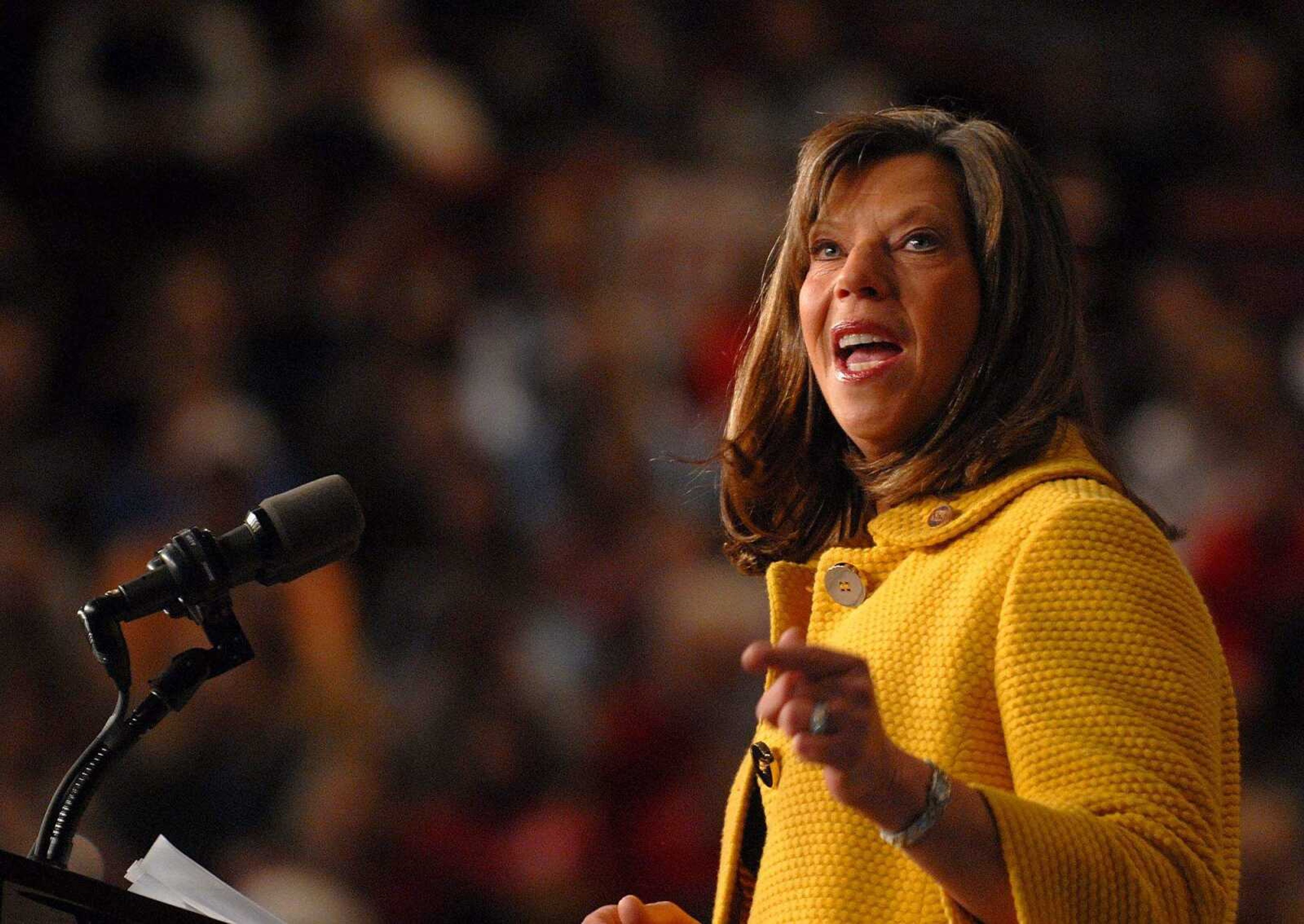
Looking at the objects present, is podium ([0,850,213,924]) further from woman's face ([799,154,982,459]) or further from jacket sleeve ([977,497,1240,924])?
woman's face ([799,154,982,459])

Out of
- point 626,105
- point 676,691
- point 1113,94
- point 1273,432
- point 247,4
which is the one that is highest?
point 247,4

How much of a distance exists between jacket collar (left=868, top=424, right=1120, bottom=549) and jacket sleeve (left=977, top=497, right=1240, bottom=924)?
58 millimetres

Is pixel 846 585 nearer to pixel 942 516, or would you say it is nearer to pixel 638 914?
pixel 942 516

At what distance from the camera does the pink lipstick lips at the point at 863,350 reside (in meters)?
1.28

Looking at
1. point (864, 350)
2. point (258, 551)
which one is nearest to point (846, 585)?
point (864, 350)

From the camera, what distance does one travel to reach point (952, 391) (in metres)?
1.27

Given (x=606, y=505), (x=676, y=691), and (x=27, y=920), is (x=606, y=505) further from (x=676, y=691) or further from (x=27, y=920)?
(x=27, y=920)

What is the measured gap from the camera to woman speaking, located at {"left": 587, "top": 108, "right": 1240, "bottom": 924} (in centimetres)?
93

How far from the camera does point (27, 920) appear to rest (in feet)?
2.87

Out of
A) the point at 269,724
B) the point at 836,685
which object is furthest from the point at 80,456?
the point at 836,685

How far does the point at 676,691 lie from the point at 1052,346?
2.19 meters

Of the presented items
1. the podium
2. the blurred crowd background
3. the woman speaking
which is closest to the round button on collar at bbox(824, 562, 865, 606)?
the woman speaking

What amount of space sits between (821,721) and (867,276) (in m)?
0.54

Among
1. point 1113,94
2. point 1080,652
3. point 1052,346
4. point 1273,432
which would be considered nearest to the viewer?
point 1080,652
